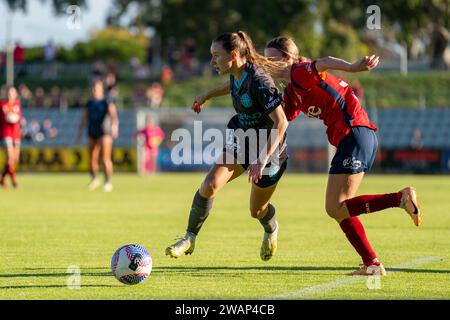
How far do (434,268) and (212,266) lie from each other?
1960 millimetres

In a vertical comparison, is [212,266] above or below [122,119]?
below

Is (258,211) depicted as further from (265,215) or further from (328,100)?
(328,100)

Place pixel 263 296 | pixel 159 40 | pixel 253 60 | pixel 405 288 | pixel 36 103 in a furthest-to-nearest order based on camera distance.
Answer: pixel 159 40
pixel 36 103
pixel 253 60
pixel 405 288
pixel 263 296

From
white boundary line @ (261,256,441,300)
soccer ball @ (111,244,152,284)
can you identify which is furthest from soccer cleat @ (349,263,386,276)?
soccer ball @ (111,244,152,284)

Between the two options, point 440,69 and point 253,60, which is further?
point 440,69

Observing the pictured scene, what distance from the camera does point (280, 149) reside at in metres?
8.98

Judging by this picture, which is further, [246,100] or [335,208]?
[246,100]

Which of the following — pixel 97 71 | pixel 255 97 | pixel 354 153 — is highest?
pixel 97 71

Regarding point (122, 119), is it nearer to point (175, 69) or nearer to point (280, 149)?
point (175, 69)

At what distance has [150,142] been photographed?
Answer: 35375mm

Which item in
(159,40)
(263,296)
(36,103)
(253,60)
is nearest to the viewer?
(263,296)

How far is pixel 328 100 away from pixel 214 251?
2.67m

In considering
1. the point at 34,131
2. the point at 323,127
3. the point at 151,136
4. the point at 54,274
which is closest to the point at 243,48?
the point at 54,274

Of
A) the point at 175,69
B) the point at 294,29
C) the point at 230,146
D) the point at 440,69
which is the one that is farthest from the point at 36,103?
the point at 230,146
